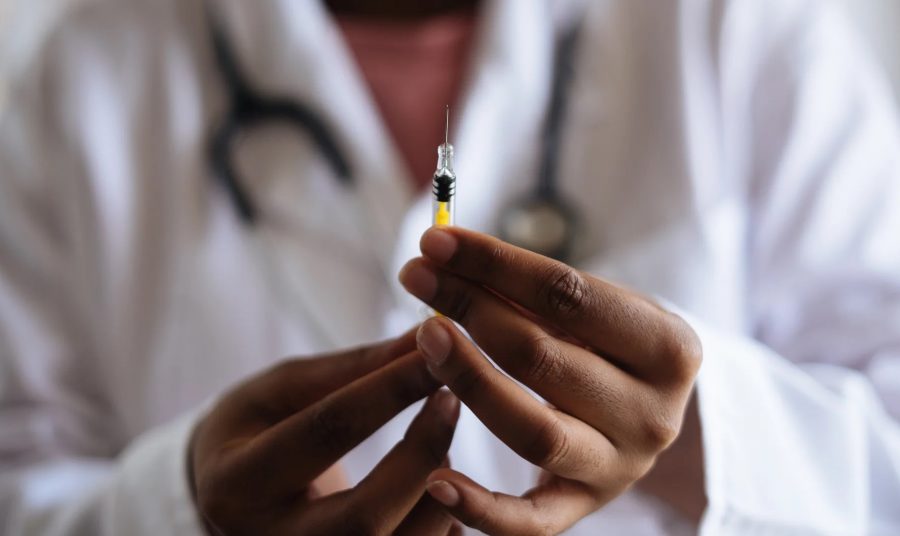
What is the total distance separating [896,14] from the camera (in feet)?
2.88

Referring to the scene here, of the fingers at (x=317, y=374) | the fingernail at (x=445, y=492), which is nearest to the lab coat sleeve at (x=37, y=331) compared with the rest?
the fingers at (x=317, y=374)

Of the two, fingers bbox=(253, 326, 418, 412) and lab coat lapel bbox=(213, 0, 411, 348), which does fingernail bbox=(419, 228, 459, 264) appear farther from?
lab coat lapel bbox=(213, 0, 411, 348)

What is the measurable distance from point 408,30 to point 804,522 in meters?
0.50

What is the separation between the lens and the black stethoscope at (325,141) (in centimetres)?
61

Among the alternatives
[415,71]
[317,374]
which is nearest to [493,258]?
[317,374]

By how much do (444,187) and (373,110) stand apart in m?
0.35

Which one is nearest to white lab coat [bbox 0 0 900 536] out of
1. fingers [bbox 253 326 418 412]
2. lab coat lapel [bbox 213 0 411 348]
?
lab coat lapel [bbox 213 0 411 348]

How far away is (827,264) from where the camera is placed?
0.59m

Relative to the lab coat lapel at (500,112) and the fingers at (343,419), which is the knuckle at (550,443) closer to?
the fingers at (343,419)

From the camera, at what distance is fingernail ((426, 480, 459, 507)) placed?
11.8 inches

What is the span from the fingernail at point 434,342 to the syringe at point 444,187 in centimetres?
6

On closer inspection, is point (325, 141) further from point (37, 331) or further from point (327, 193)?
point (37, 331)

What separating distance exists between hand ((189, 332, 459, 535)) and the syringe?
6cm

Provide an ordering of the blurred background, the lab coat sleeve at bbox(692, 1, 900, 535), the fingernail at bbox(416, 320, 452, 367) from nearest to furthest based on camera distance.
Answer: the fingernail at bbox(416, 320, 452, 367) → the lab coat sleeve at bbox(692, 1, 900, 535) → the blurred background
